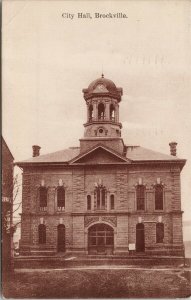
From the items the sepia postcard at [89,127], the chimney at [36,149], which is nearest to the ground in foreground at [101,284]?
the sepia postcard at [89,127]

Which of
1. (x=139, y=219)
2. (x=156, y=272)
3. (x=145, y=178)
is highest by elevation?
(x=145, y=178)

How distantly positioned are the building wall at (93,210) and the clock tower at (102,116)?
0.67m

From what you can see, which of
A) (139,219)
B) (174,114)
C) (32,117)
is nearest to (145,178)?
(139,219)

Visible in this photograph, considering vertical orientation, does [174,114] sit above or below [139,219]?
above

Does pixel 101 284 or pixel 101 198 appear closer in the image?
pixel 101 284

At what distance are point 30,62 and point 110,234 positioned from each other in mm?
4486

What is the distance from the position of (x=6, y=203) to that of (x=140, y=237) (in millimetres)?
3203

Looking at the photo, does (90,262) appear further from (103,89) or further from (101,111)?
(103,89)

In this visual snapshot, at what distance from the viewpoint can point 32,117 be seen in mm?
11891

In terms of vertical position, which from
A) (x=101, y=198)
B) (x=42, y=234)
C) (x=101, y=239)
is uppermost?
(x=101, y=198)

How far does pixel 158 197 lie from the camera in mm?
12875

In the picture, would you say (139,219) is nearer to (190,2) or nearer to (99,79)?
(99,79)

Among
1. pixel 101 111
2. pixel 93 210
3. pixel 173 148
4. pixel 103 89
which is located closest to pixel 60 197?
pixel 93 210

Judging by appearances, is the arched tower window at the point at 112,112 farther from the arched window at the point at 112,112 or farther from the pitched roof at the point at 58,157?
the pitched roof at the point at 58,157
